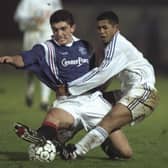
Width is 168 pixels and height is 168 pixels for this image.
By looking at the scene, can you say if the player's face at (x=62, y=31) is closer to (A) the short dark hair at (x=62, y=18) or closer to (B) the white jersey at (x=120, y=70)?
(A) the short dark hair at (x=62, y=18)

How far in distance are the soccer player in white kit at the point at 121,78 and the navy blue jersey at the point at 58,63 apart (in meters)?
0.11

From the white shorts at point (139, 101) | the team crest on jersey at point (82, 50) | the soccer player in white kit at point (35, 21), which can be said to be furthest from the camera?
the soccer player in white kit at point (35, 21)

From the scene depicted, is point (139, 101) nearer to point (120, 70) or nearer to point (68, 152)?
point (120, 70)

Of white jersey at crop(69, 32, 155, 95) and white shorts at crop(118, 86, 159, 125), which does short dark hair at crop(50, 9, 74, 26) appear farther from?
white shorts at crop(118, 86, 159, 125)

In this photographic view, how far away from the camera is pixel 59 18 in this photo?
32.0ft

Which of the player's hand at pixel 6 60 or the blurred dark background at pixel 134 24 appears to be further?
the blurred dark background at pixel 134 24

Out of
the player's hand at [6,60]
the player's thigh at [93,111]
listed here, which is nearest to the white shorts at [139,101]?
the player's thigh at [93,111]

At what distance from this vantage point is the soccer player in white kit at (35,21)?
51.3ft

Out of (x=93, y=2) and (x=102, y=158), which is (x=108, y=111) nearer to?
(x=102, y=158)

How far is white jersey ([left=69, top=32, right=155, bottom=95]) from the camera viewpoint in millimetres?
9648

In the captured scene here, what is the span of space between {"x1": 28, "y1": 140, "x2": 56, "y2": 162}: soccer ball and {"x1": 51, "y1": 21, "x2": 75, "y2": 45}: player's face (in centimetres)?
114

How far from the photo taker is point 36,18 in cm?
1588

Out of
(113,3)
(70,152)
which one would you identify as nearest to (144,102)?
(70,152)

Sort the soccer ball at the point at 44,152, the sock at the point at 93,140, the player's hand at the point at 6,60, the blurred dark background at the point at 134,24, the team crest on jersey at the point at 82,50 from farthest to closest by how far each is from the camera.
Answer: the blurred dark background at the point at 134,24 < the team crest on jersey at the point at 82,50 < the sock at the point at 93,140 < the soccer ball at the point at 44,152 < the player's hand at the point at 6,60
